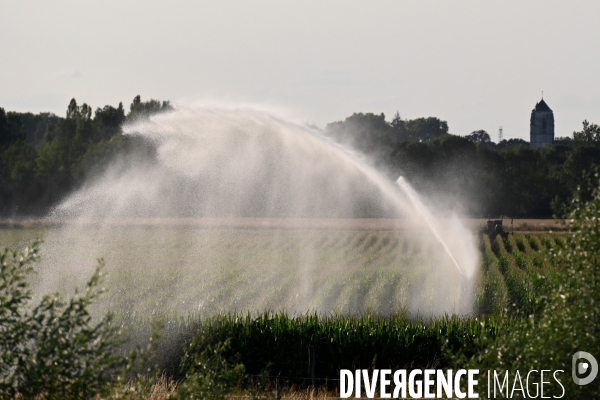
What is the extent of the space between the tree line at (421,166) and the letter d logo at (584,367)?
68.7 m

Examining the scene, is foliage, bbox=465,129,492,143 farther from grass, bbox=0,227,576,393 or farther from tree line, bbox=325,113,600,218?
grass, bbox=0,227,576,393

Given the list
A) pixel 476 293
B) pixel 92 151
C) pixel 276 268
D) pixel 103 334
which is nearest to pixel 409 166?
pixel 92 151

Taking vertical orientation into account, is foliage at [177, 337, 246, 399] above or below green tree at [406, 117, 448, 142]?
below

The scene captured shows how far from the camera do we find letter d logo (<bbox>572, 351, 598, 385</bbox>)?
1108 centimetres

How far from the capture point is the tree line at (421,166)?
281 feet

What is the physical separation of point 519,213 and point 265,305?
63.1 meters

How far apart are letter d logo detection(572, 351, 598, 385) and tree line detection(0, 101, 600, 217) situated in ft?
225

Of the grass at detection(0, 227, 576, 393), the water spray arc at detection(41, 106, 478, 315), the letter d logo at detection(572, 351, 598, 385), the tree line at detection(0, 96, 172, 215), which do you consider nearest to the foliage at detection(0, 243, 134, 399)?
the grass at detection(0, 227, 576, 393)

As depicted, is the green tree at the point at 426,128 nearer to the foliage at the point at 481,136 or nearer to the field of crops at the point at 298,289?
the foliage at the point at 481,136

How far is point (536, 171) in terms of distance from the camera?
94.6 m

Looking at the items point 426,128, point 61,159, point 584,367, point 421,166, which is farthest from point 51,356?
point 426,128

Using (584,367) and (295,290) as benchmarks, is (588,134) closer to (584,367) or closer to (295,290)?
(295,290)

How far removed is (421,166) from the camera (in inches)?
3893

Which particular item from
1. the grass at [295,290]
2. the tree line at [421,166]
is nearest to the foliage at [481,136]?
the tree line at [421,166]
